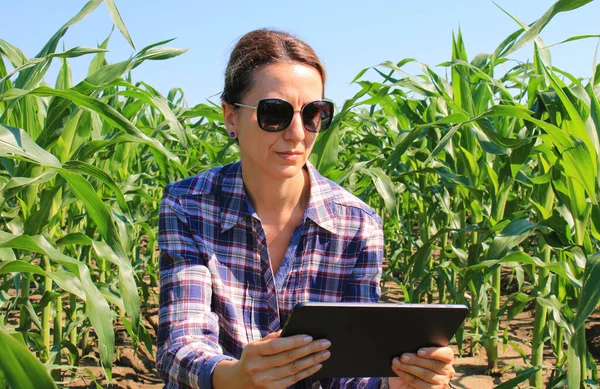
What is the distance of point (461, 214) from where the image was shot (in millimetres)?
3211

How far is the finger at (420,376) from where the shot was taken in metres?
1.33

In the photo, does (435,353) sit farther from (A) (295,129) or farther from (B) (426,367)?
(A) (295,129)

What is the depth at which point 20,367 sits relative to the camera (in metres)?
0.97

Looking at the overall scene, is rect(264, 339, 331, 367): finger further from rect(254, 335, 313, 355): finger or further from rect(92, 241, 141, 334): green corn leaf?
rect(92, 241, 141, 334): green corn leaf

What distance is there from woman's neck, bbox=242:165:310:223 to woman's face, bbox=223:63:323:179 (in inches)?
2.5

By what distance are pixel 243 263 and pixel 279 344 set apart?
1.41 feet

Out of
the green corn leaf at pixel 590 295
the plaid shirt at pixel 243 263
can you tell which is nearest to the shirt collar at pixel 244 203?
the plaid shirt at pixel 243 263

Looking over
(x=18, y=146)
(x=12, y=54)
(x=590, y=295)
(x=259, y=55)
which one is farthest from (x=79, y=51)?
(x=590, y=295)

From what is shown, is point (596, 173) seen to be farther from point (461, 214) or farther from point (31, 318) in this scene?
point (31, 318)

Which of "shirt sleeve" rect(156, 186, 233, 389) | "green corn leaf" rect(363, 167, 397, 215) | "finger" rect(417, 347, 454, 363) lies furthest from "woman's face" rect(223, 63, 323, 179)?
"green corn leaf" rect(363, 167, 397, 215)

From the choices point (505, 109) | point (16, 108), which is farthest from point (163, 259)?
point (505, 109)

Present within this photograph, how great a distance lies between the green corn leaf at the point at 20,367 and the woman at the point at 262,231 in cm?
42

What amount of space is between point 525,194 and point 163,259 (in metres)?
2.04

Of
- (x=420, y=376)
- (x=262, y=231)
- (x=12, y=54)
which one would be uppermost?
(x=12, y=54)
